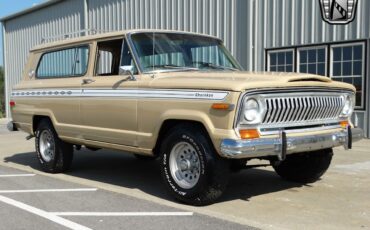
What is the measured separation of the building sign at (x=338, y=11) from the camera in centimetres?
1241

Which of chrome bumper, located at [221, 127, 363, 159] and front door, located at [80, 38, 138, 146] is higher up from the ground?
front door, located at [80, 38, 138, 146]

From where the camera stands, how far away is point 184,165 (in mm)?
5945

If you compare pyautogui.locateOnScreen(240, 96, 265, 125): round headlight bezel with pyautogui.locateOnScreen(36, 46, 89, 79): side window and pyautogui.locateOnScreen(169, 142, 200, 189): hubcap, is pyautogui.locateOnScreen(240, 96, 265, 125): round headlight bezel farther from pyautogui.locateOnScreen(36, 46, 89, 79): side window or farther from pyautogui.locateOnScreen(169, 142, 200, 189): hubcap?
pyautogui.locateOnScreen(36, 46, 89, 79): side window

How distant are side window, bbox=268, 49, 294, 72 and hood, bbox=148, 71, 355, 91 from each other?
7573mm

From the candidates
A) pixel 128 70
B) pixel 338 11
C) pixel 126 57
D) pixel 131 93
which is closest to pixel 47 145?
pixel 126 57

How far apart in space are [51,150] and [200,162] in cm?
367

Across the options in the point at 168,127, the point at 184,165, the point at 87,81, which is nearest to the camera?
the point at 184,165

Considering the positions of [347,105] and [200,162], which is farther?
[347,105]

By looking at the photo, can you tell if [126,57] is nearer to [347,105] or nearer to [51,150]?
[51,150]

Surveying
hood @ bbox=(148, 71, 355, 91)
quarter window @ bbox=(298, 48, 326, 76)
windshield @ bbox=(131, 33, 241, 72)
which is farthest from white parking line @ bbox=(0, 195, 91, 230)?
quarter window @ bbox=(298, 48, 326, 76)

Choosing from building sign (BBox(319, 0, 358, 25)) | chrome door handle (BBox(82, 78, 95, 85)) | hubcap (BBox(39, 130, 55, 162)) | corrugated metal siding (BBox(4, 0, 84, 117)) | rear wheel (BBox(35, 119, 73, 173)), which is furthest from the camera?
corrugated metal siding (BBox(4, 0, 84, 117))

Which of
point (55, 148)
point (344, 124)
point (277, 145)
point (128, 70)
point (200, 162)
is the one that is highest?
point (128, 70)

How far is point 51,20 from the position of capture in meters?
24.8

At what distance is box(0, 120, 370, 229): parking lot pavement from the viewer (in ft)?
17.4
